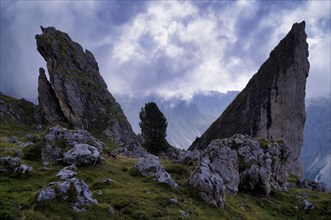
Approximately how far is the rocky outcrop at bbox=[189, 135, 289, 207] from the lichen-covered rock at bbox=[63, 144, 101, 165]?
14.8m

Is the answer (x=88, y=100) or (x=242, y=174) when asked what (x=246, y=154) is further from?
(x=88, y=100)

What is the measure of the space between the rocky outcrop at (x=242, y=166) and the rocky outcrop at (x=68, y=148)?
15498 mm

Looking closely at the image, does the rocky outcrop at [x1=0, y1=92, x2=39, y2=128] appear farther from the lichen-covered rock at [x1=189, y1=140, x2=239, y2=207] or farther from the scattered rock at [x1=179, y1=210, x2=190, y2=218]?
the scattered rock at [x1=179, y1=210, x2=190, y2=218]

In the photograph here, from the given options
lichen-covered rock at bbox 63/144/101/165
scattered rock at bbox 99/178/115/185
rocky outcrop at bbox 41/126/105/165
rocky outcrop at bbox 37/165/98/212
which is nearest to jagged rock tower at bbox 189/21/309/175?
rocky outcrop at bbox 41/126/105/165

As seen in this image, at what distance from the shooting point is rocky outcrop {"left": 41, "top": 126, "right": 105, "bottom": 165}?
50625 millimetres

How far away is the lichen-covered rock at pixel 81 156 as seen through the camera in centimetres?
5031

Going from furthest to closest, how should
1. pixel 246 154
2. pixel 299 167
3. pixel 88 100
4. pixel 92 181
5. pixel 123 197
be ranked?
pixel 299 167 < pixel 88 100 < pixel 246 154 < pixel 92 181 < pixel 123 197

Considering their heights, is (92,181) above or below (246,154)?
below

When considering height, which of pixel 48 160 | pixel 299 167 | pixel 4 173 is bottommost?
pixel 4 173

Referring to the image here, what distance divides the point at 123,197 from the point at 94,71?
470 feet

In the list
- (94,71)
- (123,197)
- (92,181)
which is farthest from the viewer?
(94,71)

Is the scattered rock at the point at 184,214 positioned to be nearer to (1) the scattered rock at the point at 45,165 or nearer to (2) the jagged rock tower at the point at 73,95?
(1) the scattered rock at the point at 45,165

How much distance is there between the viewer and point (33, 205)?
28.6 m

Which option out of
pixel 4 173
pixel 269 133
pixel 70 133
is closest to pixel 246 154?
pixel 70 133
